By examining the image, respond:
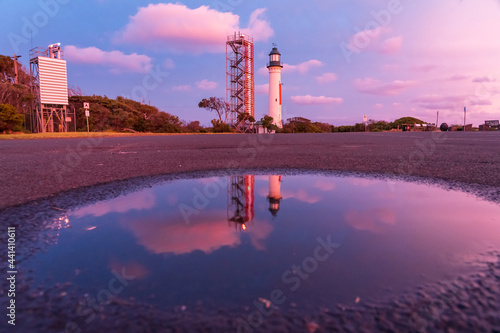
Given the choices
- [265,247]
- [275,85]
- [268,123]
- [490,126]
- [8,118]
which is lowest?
[265,247]

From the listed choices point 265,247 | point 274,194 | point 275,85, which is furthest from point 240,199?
point 275,85

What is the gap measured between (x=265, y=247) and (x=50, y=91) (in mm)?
33002

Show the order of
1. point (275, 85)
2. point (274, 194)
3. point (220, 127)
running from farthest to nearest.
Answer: point (275, 85)
point (220, 127)
point (274, 194)

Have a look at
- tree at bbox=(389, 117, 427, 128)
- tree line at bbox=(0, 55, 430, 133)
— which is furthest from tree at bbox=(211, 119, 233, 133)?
tree at bbox=(389, 117, 427, 128)

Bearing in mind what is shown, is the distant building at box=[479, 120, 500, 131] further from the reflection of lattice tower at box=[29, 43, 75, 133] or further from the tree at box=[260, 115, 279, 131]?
the reflection of lattice tower at box=[29, 43, 75, 133]

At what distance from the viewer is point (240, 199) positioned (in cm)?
398

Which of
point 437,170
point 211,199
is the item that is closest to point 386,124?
point 437,170

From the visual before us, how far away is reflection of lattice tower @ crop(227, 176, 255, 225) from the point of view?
3141 millimetres

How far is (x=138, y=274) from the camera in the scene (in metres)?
1.89

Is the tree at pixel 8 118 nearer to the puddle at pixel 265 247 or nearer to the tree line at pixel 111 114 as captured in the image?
the tree line at pixel 111 114

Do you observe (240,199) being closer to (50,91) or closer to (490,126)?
(50,91)

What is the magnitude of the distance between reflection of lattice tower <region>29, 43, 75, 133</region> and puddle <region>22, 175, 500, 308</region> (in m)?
30.5

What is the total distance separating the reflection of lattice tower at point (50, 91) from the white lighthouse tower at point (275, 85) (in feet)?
91.1

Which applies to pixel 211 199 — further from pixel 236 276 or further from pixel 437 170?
pixel 437 170
